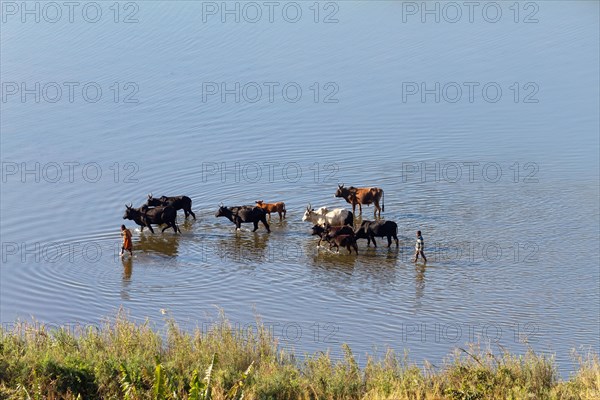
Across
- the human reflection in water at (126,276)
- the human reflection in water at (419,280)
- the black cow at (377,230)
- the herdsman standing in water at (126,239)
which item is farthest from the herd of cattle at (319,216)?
the human reflection in water at (126,276)

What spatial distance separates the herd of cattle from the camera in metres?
24.1

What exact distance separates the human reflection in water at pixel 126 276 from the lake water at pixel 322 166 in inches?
2.6

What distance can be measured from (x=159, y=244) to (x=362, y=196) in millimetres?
5428

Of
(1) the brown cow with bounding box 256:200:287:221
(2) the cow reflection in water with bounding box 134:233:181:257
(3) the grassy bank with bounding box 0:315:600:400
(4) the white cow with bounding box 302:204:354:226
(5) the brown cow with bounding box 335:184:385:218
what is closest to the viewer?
(3) the grassy bank with bounding box 0:315:600:400

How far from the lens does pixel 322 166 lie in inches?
1214

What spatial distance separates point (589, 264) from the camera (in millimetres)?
23172

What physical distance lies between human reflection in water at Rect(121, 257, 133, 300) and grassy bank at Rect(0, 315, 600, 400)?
609 cm

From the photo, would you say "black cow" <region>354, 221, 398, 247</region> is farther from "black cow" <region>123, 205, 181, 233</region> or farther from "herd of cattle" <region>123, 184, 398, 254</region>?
"black cow" <region>123, 205, 181, 233</region>

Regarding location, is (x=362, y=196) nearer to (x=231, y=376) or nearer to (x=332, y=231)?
(x=332, y=231)

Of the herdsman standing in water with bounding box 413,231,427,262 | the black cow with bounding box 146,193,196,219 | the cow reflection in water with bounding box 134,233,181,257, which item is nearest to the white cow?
the herdsman standing in water with bounding box 413,231,427,262

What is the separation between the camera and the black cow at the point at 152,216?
25609 mm

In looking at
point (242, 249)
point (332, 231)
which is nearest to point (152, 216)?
point (242, 249)

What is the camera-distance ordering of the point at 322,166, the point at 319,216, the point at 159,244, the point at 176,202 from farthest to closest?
the point at 322,166
the point at 176,202
the point at 319,216
the point at 159,244

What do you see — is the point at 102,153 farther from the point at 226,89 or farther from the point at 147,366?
the point at 147,366
